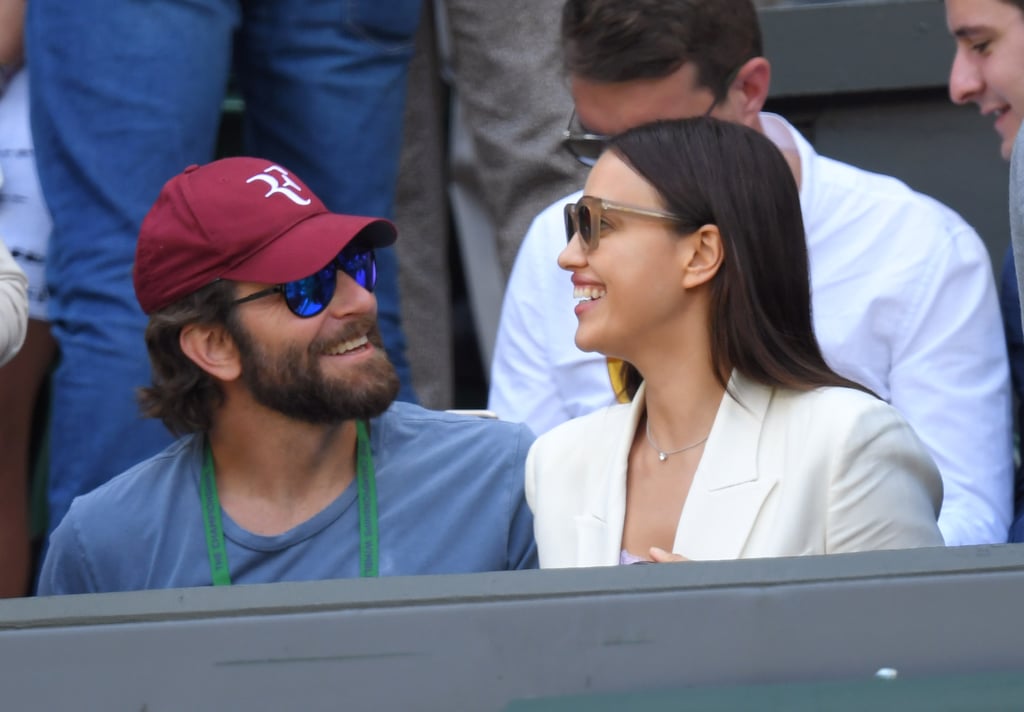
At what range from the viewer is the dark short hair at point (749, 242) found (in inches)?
79.8

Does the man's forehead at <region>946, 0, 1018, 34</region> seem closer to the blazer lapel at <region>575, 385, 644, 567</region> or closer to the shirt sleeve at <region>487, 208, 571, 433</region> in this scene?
the shirt sleeve at <region>487, 208, 571, 433</region>

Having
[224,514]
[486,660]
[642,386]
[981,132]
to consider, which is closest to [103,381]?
[224,514]

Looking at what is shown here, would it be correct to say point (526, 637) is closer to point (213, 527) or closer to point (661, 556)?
point (661, 556)

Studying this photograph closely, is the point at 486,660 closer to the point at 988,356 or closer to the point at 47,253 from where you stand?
the point at 988,356

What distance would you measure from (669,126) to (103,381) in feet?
3.44

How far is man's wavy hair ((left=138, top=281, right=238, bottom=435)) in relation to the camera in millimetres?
2516

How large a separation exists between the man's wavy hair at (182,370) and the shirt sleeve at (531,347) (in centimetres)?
63

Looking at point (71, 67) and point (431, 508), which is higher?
point (71, 67)

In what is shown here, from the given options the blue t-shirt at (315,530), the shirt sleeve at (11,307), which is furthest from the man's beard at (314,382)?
the shirt sleeve at (11,307)

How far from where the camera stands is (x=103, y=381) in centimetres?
256

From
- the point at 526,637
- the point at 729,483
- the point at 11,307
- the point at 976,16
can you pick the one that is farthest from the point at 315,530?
the point at 976,16

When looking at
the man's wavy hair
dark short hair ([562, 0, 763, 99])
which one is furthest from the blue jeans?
dark short hair ([562, 0, 763, 99])

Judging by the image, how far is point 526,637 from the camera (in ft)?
4.94

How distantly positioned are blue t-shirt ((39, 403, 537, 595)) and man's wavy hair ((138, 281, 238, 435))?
78mm
